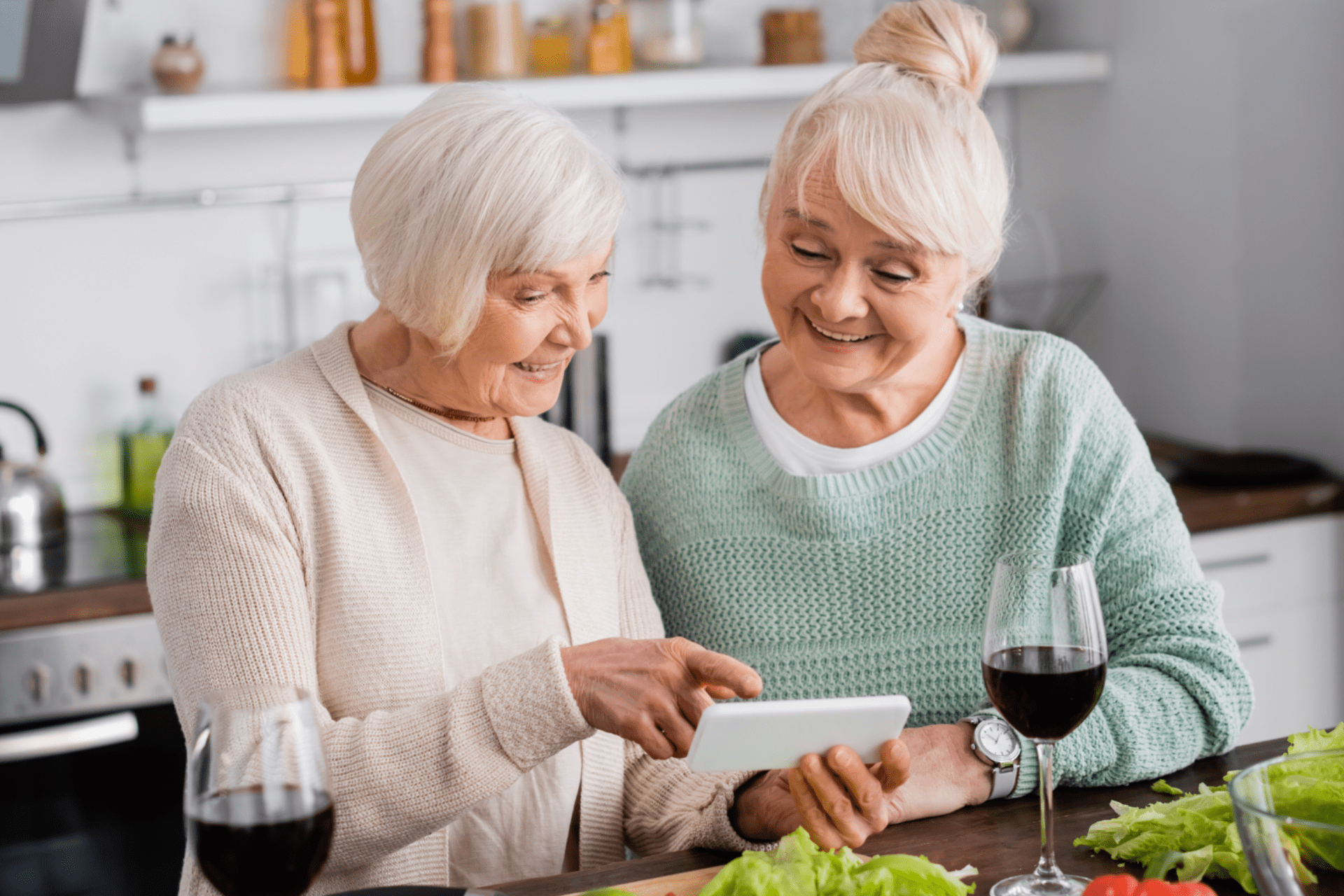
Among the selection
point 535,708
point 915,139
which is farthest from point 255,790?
point 915,139

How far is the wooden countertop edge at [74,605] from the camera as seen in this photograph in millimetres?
2164

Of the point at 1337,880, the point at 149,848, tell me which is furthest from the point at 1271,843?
the point at 149,848

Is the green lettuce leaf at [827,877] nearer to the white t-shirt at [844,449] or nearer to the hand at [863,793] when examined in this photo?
the hand at [863,793]

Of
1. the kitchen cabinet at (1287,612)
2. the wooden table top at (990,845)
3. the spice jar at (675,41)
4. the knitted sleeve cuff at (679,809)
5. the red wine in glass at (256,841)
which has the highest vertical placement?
the spice jar at (675,41)

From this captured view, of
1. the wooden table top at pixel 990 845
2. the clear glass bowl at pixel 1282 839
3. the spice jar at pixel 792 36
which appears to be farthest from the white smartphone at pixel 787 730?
the spice jar at pixel 792 36

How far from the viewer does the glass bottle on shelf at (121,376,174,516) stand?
104 inches

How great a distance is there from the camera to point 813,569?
148 cm

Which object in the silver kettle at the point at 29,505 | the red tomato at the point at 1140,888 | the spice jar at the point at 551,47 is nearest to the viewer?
the red tomato at the point at 1140,888

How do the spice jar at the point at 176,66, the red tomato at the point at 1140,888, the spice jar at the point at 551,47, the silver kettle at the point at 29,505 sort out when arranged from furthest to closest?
the spice jar at the point at 551,47
the spice jar at the point at 176,66
the silver kettle at the point at 29,505
the red tomato at the point at 1140,888

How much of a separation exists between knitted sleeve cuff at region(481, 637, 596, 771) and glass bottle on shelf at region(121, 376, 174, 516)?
1746mm

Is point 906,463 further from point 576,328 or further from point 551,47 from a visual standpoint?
point 551,47

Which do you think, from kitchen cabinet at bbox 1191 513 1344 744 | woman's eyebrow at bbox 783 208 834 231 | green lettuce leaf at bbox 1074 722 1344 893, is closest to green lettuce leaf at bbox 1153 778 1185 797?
green lettuce leaf at bbox 1074 722 1344 893

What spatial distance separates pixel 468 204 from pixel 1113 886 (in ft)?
2.63

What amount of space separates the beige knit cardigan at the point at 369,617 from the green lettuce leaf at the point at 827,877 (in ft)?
0.64
